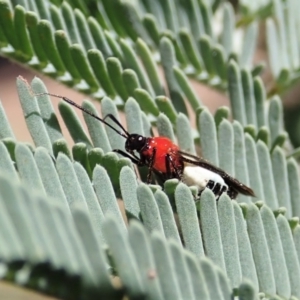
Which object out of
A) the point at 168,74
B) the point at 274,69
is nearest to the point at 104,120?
the point at 168,74

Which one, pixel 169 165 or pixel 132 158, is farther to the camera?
pixel 169 165

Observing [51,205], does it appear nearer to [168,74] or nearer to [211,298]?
[211,298]

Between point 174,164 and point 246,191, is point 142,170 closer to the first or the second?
point 174,164

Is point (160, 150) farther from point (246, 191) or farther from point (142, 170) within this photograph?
point (246, 191)

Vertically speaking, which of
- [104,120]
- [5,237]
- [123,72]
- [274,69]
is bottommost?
[5,237]

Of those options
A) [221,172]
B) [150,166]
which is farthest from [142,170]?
[221,172]

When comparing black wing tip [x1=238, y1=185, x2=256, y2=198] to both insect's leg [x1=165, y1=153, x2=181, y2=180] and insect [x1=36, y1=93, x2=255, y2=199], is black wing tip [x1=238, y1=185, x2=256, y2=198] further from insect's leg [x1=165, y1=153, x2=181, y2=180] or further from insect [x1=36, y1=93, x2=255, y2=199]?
insect's leg [x1=165, y1=153, x2=181, y2=180]

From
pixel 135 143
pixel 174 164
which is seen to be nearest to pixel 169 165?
pixel 174 164

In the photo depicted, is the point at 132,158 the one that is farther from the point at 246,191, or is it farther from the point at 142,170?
the point at 246,191
